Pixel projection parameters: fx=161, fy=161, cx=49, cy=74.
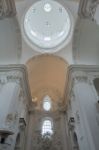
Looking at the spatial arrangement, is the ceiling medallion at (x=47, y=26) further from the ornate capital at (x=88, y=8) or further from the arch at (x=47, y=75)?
the ornate capital at (x=88, y=8)

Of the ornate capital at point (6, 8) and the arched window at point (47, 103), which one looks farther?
the arched window at point (47, 103)

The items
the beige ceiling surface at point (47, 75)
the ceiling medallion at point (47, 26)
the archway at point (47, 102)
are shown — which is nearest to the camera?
the archway at point (47, 102)

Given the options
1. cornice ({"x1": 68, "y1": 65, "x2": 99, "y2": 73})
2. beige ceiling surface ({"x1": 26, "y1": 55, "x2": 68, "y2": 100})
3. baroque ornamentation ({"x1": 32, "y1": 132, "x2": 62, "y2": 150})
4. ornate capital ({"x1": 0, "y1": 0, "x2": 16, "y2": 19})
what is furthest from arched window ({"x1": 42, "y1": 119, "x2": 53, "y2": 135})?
ornate capital ({"x1": 0, "y1": 0, "x2": 16, "y2": 19})

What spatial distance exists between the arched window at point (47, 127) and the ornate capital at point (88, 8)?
11.1 meters

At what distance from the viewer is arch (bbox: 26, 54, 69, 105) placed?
1595 cm

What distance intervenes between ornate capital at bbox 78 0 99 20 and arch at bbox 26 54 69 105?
22.6 feet

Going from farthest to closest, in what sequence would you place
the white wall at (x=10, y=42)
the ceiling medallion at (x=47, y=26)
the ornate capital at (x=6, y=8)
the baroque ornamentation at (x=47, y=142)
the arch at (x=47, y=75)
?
the arch at (x=47, y=75) → the ceiling medallion at (x=47, y=26) → the baroque ornamentation at (x=47, y=142) → the white wall at (x=10, y=42) → the ornate capital at (x=6, y=8)

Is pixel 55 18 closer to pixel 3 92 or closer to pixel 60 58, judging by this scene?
pixel 60 58

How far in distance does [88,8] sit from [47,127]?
39.0 ft

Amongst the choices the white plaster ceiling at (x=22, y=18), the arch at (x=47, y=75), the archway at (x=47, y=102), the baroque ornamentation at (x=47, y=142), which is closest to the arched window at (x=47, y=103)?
the archway at (x=47, y=102)

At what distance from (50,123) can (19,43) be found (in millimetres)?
8499

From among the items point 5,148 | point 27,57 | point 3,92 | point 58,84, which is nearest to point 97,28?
point 27,57

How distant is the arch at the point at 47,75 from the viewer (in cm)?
1595

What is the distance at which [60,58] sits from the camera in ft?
50.7
